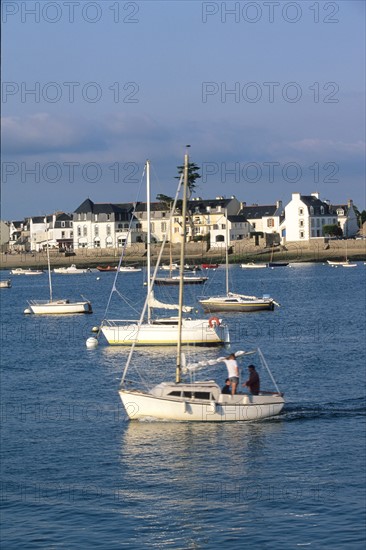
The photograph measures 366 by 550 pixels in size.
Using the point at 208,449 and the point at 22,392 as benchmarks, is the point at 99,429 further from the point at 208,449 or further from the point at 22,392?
the point at 22,392

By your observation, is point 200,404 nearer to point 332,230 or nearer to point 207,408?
point 207,408

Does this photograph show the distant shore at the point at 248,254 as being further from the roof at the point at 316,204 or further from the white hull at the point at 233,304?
the white hull at the point at 233,304

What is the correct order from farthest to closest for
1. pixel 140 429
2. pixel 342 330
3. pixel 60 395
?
pixel 342 330, pixel 60 395, pixel 140 429

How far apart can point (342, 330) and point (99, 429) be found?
32.5 meters

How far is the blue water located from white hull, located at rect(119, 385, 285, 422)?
15.0 inches

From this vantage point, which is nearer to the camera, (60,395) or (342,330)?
(60,395)

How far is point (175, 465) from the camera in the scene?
28688 mm

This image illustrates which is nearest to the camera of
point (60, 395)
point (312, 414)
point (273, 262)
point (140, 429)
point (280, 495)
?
point (280, 495)

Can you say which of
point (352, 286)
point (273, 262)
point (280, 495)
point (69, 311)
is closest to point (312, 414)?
point (280, 495)

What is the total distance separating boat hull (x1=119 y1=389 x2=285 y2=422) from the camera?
32781 mm

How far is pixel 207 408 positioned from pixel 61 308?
49362 millimetres

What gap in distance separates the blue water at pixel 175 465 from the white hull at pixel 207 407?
380 mm

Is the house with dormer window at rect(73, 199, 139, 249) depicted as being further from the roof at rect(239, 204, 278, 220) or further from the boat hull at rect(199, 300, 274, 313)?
the boat hull at rect(199, 300, 274, 313)

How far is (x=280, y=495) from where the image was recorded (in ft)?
86.3
